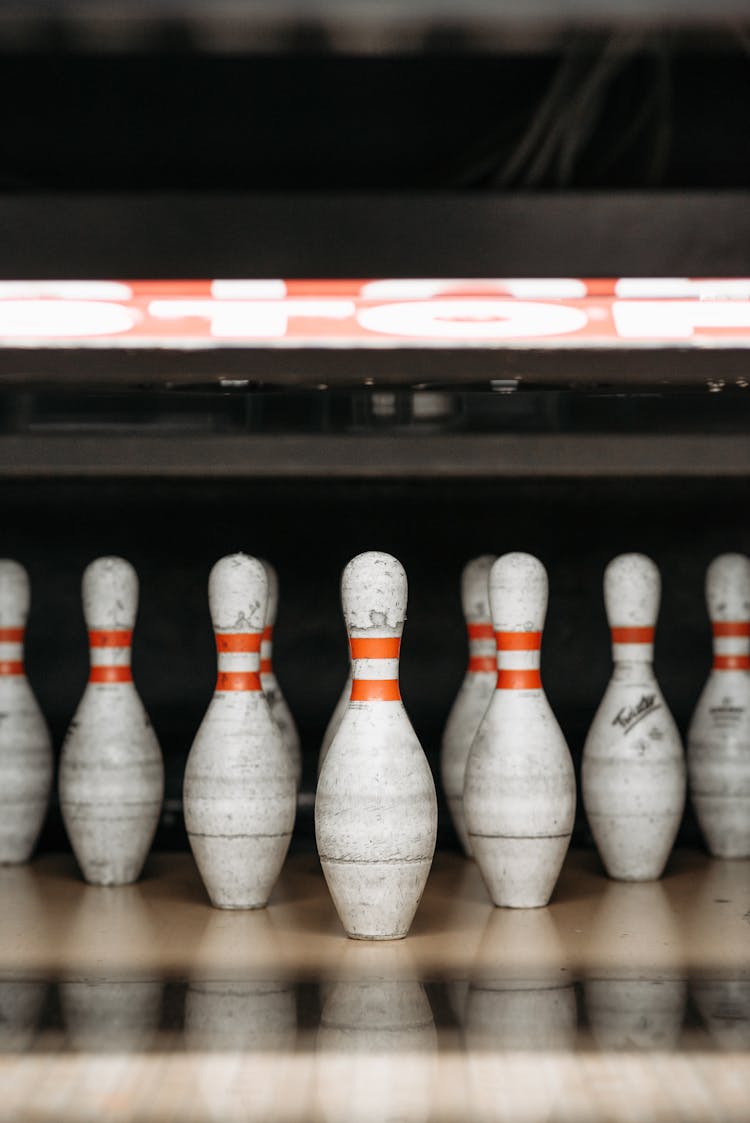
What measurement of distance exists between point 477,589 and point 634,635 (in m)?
0.28

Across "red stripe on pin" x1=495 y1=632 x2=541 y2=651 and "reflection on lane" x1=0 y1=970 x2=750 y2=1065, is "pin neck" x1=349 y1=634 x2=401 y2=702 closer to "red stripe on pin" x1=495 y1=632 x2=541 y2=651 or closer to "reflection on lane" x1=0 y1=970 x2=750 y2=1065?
"red stripe on pin" x1=495 y1=632 x2=541 y2=651

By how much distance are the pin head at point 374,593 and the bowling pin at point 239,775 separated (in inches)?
9.0

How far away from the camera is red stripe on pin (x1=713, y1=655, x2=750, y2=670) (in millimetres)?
2377

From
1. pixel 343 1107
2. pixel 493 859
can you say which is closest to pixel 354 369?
pixel 493 859

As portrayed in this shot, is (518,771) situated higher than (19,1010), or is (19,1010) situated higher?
(518,771)

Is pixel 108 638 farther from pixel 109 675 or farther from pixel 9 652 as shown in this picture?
pixel 9 652

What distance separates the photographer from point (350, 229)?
1838mm

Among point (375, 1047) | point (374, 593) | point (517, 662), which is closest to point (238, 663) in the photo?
point (374, 593)

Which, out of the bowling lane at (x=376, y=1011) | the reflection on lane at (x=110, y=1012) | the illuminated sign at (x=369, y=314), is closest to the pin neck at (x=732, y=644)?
the bowling lane at (x=376, y=1011)

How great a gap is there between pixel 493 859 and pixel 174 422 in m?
0.83

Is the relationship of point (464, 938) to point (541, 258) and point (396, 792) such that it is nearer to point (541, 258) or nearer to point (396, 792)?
point (396, 792)

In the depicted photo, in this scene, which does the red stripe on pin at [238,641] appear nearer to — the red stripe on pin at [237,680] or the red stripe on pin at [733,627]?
the red stripe on pin at [237,680]

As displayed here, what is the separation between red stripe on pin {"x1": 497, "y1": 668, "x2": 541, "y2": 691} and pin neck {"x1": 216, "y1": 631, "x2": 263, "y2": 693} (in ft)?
1.16

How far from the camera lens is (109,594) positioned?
2.21 meters
